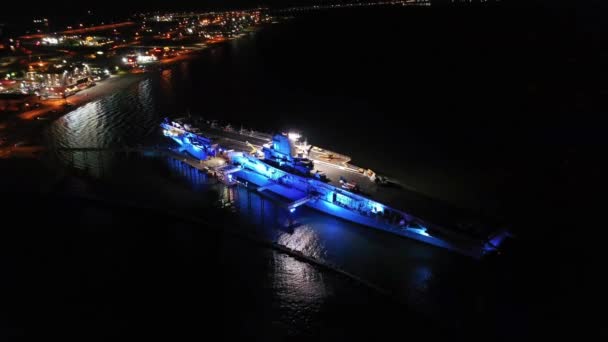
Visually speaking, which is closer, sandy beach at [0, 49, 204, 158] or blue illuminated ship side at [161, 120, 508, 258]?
blue illuminated ship side at [161, 120, 508, 258]

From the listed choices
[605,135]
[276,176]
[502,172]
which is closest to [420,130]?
[502,172]

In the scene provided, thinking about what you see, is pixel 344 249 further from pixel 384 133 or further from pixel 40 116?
pixel 40 116

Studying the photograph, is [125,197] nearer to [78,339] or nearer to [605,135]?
[78,339]

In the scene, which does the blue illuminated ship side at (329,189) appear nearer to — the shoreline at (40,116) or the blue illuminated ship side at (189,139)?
the blue illuminated ship side at (189,139)

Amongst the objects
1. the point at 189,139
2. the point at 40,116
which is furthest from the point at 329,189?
the point at 40,116

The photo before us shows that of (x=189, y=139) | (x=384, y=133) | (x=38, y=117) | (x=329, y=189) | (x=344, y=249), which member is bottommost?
(x=344, y=249)

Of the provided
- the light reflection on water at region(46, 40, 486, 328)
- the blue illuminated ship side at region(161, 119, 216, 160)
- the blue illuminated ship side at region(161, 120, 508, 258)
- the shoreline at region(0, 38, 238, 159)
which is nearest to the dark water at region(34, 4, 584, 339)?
the light reflection on water at region(46, 40, 486, 328)

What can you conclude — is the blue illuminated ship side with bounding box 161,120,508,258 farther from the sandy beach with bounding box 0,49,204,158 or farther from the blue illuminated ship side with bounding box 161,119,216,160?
the sandy beach with bounding box 0,49,204,158
